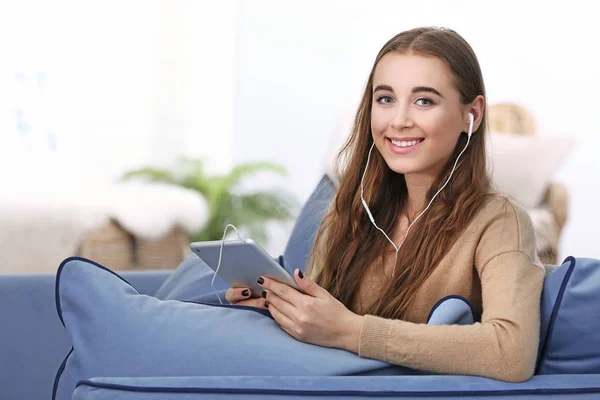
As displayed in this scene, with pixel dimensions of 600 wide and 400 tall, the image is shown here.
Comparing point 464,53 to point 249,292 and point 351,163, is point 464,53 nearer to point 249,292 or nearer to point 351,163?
point 351,163

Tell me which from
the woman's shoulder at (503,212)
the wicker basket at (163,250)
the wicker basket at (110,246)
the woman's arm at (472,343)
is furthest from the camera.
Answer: the wicker basket at (163,250)

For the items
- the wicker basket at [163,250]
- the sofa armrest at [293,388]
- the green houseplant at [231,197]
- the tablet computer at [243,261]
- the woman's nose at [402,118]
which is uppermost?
the woman's nose at [402,118]

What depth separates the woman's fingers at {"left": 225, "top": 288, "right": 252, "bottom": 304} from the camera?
1.62 metres

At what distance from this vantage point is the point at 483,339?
1.28m

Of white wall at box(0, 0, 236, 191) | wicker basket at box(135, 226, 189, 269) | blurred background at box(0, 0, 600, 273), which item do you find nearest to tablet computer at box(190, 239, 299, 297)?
wicker basket at box(135, 226, 189, 269)

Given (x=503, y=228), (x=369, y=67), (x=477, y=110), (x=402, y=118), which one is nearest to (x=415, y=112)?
(x=402, y=118)

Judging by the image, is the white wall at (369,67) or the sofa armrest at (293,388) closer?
the sofa armrest at (293,388)

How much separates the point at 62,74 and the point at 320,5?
6.53 ft

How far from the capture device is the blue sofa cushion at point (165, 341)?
1239 mm

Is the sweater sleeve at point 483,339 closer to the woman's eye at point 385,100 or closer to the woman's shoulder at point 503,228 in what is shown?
the woman's shoulder at point 503,228

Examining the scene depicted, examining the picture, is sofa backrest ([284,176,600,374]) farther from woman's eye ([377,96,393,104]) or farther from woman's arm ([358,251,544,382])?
woman's eye ([377,96,393,104])

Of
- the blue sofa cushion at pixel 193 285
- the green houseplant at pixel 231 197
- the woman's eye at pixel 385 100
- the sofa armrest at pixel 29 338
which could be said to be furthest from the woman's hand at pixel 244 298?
the green houseplant at pixel 231 197

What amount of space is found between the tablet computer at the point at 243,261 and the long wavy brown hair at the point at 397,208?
0.86 ft

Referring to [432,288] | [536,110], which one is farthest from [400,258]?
[536,110]
